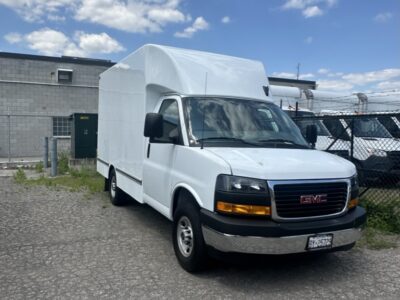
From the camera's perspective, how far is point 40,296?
4.08 metres

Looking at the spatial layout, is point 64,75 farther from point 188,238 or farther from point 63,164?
point 188,238

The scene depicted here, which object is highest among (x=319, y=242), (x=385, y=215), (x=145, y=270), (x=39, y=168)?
(x=319, y=242)

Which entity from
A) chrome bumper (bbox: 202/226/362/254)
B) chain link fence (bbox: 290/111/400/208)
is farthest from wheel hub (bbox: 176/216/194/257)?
chain link fence (bbox: 290/111/400/208)

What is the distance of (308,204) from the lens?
4238 millimetres

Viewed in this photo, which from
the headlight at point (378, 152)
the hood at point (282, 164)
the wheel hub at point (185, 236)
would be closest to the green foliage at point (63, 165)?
the headlight at point (378, 152)

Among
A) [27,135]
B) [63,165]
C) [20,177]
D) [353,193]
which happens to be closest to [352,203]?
[353,193]

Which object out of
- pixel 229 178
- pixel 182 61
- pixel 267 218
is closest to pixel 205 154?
pixel 229 178

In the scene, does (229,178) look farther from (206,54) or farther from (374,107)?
(374,107)

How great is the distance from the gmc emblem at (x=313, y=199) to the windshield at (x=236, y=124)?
→ 37.6 inches

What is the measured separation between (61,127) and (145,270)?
18047mm

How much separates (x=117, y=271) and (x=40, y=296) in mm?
937

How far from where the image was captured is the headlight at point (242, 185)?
404 cm

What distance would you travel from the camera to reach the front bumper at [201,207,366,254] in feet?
13.1

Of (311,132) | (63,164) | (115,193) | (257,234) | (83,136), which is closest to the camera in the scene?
(257,234)
